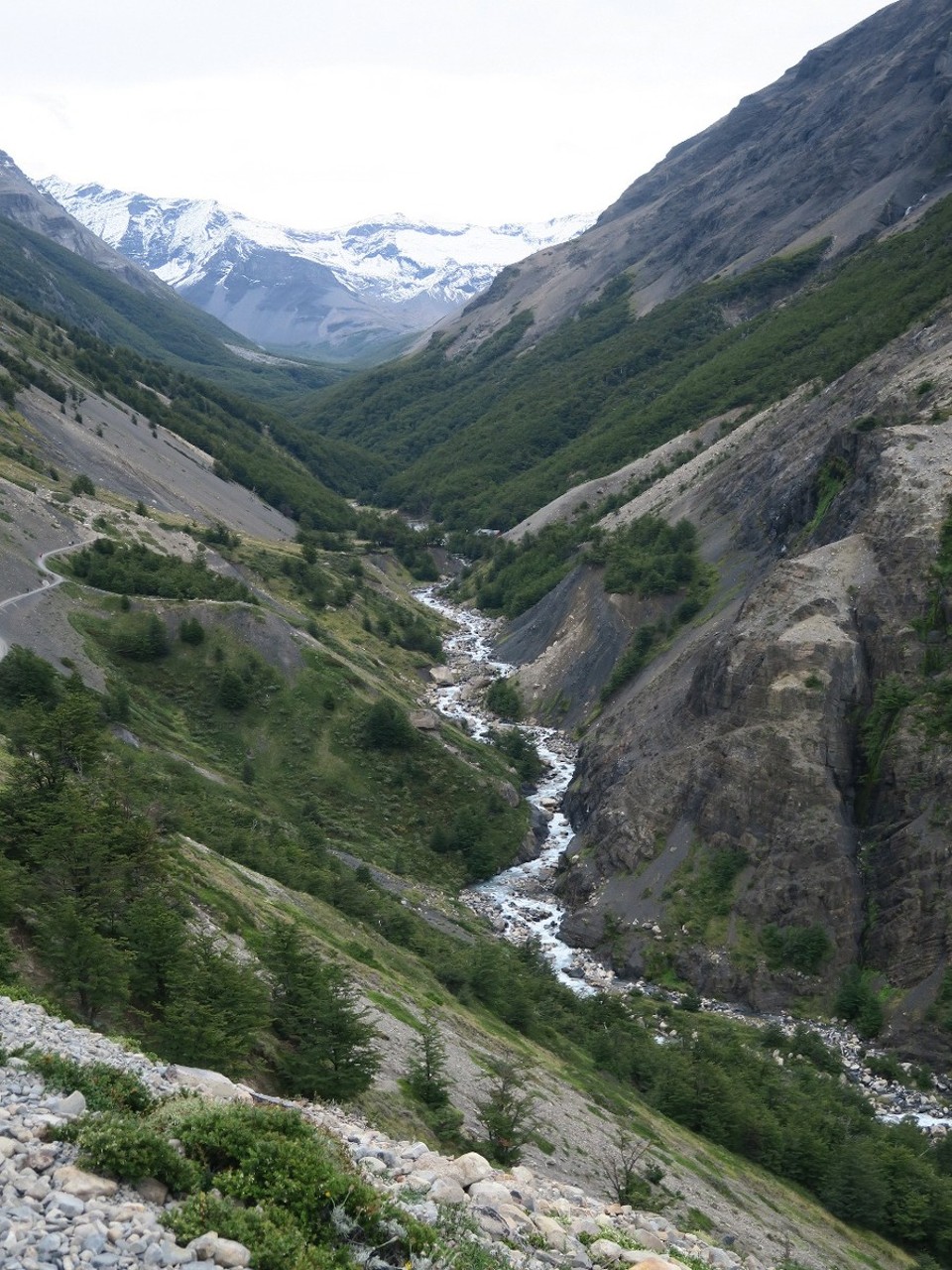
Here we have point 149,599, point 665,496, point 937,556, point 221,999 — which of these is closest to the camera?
point 221,999

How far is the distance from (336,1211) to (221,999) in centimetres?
757

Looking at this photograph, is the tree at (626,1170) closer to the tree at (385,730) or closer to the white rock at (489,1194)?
the white rock at (489,1194)

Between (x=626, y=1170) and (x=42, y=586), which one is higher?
(x=626, y=1170)

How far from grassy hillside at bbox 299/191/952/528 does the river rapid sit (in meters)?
42.3

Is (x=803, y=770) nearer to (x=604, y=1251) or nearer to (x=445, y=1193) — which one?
(x=604, y=1251)

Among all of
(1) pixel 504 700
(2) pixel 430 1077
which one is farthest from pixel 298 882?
(1) pixel 504 700

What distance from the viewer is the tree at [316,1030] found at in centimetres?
1916

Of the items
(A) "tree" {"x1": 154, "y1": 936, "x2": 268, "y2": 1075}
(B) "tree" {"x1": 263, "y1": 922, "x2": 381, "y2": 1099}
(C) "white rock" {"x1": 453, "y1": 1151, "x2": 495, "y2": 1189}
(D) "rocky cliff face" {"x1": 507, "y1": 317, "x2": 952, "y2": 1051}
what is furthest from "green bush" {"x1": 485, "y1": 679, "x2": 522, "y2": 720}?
(C) "white rock" {"x1": 453, "y1": 1151, "x2": 495, "y2": 1189}

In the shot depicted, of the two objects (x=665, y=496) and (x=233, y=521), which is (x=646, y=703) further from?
(x=233, y=521)

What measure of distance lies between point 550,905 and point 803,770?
51.8 feet

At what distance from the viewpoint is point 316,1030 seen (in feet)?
65.5

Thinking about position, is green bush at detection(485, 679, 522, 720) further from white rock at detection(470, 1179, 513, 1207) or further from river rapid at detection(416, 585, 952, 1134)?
white rock at detection(470, 1179, 513, 1207)

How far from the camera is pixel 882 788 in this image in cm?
4819

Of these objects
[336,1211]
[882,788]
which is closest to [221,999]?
[336,1211]
